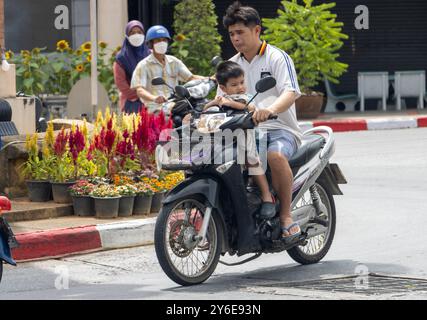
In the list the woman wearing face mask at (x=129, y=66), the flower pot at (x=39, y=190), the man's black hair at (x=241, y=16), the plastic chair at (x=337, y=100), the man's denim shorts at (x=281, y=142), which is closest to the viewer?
the man's denim shorts at (x=281, y=142)

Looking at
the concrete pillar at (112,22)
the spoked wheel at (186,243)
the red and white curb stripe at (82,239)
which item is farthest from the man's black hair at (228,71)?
the concrete pillar at (112,22)

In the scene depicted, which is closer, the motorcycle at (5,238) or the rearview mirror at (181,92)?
the motorcycle at (5,238)

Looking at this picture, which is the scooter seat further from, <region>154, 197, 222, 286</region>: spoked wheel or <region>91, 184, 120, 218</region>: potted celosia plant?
<region>91, 184, 120, 218</region>: potted celosia plant

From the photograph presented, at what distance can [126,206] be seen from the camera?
1061 cm

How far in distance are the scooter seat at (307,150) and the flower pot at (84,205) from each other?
2.44m

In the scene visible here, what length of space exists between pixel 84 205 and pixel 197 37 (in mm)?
11968

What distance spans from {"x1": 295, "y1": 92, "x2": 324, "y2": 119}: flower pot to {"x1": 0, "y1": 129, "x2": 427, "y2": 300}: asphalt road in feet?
32.5

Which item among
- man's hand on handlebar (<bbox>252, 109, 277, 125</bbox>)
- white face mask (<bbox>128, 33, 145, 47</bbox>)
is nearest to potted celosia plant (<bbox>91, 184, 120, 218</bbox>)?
man's hand on handlebar (<bbox>252, 109, 277, 125</bbox>)

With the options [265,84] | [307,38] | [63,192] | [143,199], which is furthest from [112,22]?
[265,84]

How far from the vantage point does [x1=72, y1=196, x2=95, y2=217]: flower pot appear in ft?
34.9

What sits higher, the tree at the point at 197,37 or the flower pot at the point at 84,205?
the tree at the point at 197,37

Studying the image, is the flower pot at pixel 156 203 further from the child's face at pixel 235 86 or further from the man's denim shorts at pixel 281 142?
the child's face at pixel 235 86

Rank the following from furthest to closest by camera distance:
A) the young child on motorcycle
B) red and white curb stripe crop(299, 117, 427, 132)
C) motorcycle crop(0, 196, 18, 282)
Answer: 1. red and white curb stripe crop(299, 117, 427, 132)
2. the young child on motorcycle
3. motorcycle crop(0, 196, 18, 282)

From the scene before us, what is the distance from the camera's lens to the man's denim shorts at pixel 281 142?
27.6 ft
